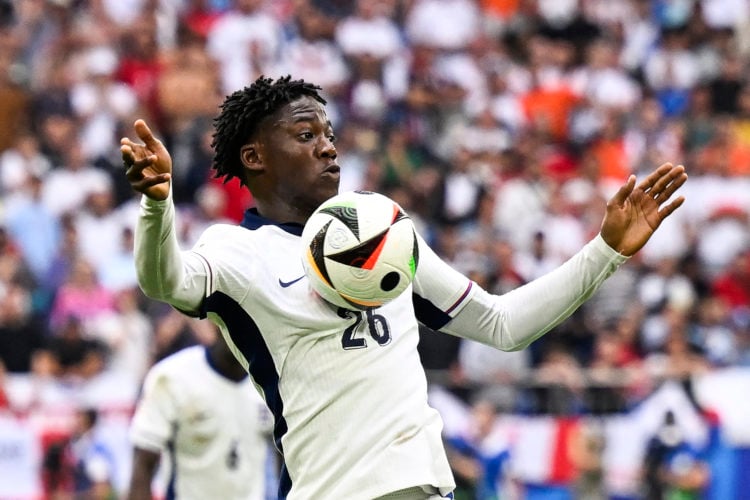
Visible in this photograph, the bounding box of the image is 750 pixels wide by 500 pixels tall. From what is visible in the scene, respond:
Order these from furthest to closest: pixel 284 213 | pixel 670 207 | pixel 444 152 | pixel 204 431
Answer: pixel 444 152, pixel 204 431, pixel 284 213, pixel 670 207

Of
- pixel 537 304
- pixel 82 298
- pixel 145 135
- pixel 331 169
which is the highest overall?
pixel 145 135

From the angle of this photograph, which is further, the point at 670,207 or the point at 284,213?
the point at 284,213

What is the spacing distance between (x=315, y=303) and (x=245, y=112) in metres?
0.80

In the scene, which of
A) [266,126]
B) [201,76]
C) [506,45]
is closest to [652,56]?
[506,45]

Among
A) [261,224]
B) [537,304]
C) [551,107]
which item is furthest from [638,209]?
[551,107]

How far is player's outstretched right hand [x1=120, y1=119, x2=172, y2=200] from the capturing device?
4.70m

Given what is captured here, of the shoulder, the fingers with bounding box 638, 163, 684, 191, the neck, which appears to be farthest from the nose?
the shoulder

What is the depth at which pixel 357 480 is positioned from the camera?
5.01 metres

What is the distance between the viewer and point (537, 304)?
18.0ft

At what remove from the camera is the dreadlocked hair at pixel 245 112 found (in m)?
5.49

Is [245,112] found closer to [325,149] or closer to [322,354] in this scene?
[325,149]

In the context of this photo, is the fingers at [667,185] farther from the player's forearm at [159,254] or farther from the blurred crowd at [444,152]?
the blurred crowd at [444,152]

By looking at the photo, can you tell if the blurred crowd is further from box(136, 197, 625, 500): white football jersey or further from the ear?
box(136, 197, 625, 500): white football jersey

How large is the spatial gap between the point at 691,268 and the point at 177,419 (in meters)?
7.24
